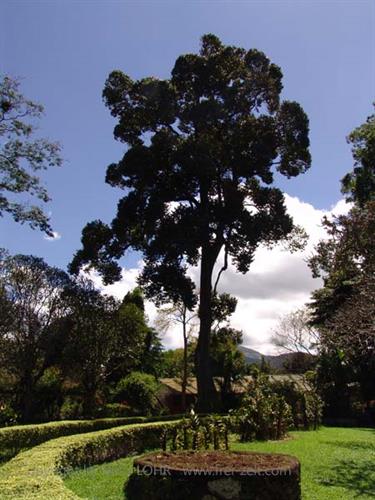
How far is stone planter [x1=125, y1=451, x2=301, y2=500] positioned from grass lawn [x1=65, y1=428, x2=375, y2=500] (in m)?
1.06

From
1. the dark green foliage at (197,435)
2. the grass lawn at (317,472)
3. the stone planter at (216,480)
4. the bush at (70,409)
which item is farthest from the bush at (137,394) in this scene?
the stone planter at (216,480)

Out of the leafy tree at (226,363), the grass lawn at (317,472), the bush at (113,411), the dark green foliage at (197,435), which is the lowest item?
the grass lawn at (317,472)

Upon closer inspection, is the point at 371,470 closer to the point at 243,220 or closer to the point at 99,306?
the point at 243,220

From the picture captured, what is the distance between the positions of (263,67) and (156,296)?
11448 mm

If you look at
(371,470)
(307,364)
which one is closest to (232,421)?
(371,470)

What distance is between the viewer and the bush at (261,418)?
1641 centimetres

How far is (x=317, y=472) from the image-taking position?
34.7 ft

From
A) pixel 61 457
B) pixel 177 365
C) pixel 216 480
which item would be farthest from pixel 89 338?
pixel 177 365

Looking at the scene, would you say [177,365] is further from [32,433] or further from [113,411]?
[32,433]

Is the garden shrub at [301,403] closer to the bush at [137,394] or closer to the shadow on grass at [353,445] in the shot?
the shadow on grass at [353,445]

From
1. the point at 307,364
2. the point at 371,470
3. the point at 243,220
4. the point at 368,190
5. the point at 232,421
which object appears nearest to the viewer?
the point at 371,470

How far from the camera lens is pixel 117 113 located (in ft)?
75.3

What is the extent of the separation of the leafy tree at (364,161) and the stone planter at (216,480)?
1742 cm

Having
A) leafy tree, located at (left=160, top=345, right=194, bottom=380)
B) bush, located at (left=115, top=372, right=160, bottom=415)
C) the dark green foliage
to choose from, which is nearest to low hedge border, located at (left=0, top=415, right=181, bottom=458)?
the dark green foliage
